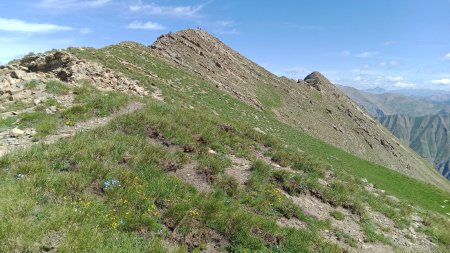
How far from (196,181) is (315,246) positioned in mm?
5664

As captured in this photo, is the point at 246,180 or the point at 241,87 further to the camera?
the point at 241,87

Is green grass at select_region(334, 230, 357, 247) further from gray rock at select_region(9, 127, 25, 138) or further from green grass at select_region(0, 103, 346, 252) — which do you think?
gray rock at select_region(9, 127, 25, 138)

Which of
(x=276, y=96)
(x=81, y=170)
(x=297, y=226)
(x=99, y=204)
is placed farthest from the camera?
(x=276, y=96)

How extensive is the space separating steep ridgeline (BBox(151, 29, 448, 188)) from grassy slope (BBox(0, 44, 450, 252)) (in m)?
Result: 38.9

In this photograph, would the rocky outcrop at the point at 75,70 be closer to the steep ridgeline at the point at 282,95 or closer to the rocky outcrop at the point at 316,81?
the steep ridgeline at the point at 282,95

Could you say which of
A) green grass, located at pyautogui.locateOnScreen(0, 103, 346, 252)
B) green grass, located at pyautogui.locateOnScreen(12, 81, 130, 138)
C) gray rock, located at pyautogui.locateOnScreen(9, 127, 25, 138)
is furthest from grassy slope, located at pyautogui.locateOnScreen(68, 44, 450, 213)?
gray rock, located at pyautogui.locateOnScreen(9, 127, 25, 138)

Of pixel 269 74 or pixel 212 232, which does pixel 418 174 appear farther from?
pixel 212 232

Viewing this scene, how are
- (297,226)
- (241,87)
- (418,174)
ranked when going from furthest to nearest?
(418,174), (241,87), (297,226)

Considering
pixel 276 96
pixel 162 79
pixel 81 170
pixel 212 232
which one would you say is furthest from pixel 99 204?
pixel 276 96

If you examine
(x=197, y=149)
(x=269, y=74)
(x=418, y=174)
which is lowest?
(x=418, y=174)

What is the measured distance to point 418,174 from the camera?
102 metres

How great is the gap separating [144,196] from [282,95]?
68740 mm

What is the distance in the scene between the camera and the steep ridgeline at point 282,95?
6356 centimetres

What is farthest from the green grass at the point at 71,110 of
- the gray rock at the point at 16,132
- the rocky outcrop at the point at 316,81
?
the rocky outcrop at the point at 316,81
